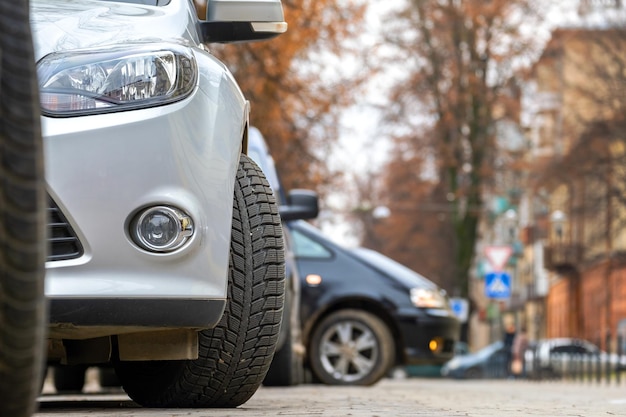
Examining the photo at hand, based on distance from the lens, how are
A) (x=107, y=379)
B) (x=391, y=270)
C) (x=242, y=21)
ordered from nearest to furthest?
(x=242, y=21), (x=107, y=379), (x=391, y=270)

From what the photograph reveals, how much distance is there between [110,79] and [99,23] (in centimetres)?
43

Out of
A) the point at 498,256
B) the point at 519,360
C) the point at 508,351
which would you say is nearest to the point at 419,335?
the point at 498,256

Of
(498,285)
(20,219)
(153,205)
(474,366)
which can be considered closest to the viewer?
(20,219)

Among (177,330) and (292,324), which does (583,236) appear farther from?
(177,330)

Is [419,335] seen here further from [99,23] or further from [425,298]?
[99,23]

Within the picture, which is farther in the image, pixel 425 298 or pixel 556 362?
pixel 556 362

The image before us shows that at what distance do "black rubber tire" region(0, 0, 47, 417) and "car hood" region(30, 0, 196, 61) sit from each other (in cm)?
199

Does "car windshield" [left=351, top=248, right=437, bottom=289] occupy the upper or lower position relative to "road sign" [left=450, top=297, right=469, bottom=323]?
lower

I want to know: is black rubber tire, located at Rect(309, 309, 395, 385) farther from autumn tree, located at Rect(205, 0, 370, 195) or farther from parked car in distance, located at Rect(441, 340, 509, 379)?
parked car in distance, located at Rect(441, 340, 509, 379)

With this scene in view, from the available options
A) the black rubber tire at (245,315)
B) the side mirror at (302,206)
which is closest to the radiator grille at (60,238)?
the black rubber tire at (245,315)

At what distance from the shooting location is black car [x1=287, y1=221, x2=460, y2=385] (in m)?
14.0

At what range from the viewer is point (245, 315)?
5367 millimetres

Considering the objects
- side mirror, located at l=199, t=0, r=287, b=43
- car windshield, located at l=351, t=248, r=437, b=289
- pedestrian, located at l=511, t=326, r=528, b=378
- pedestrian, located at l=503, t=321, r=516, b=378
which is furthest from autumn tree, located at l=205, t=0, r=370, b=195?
side mirror, located at l=199, t=0, r=287, b=43

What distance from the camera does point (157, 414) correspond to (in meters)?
5.20
